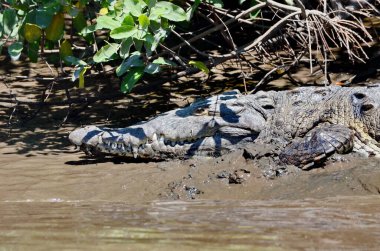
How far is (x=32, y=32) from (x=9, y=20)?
0.76ft

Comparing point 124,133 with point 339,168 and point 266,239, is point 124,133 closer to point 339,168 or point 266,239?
point 339,168

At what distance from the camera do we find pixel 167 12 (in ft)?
19.5

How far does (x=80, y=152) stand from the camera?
708cm

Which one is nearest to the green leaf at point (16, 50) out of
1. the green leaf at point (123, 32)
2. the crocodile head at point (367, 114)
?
the green leaf at point (123, 32)

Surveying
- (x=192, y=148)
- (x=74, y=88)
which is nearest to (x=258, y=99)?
(x=192, y=148)

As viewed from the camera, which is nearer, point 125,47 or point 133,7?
point 133,7

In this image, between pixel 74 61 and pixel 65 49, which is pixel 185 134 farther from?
pixel 65 49

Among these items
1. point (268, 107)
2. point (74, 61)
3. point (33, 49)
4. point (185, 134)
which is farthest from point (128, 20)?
point (268, 107)

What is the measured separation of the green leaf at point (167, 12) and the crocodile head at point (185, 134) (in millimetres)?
1116

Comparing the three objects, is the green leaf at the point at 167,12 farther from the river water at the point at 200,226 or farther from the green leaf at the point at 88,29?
the river water at the point at 200,226

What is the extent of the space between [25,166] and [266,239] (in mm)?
3621

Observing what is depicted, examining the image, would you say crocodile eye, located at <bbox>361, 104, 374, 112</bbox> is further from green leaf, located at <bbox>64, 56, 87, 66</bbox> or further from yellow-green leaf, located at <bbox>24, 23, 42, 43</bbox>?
yellow-green leaf, located at <bbox>24, 23, 42, 43</bbox>

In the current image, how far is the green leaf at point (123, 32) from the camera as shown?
5750 mm

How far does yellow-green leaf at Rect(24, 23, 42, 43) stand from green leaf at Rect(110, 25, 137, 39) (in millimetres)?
940
